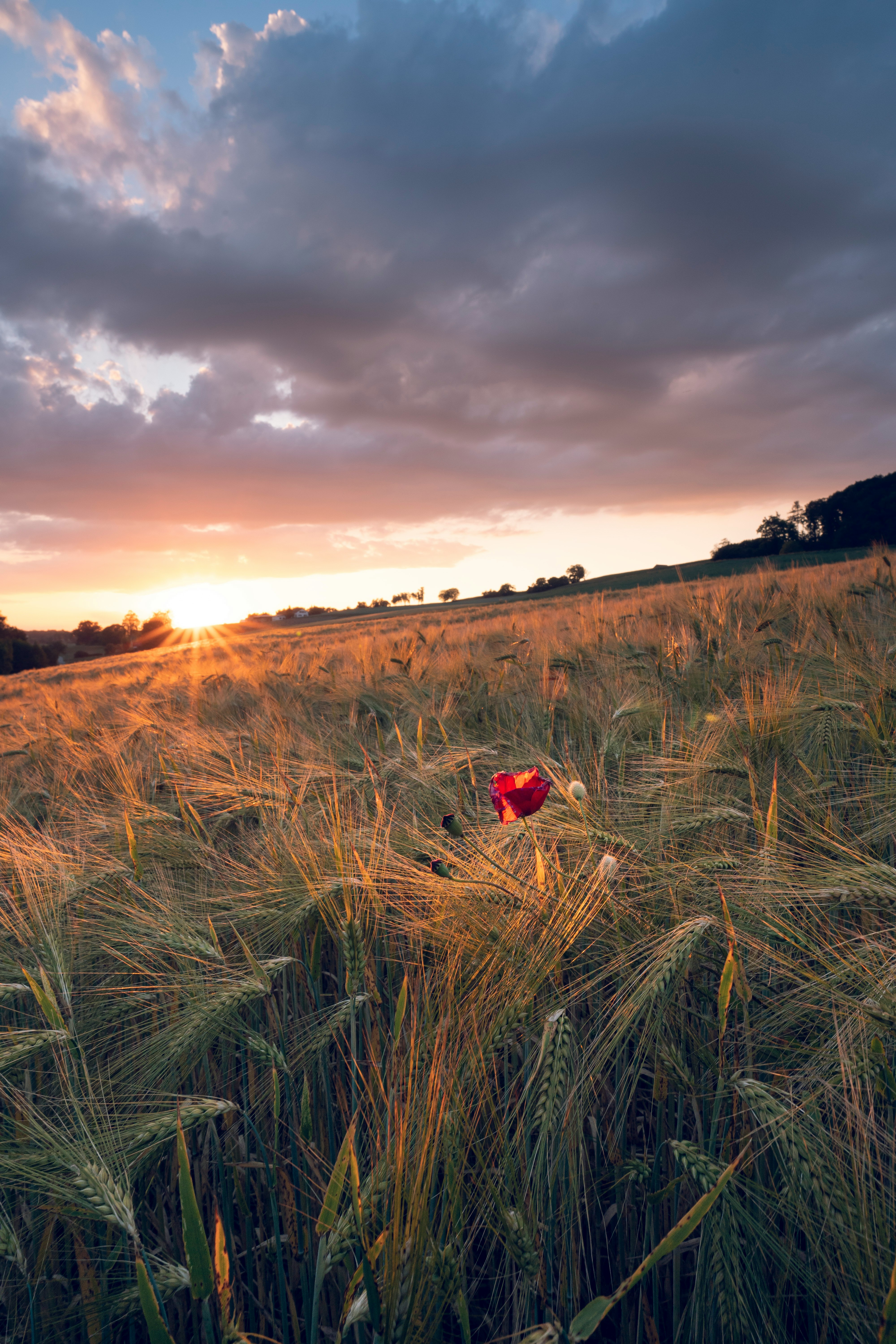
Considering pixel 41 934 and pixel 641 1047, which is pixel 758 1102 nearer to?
pixel 641 1047

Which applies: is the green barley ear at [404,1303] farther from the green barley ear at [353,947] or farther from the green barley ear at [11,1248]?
the green barley ear at [11,1248]

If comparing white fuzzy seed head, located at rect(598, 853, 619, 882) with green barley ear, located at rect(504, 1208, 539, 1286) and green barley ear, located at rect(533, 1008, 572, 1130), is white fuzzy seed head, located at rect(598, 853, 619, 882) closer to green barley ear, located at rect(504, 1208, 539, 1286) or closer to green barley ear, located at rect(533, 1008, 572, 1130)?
green barley ear, located at rect(533, 1008, 572, 1130)

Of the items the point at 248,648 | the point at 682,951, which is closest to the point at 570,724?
the point at 682,951

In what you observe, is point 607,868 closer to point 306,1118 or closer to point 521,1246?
point 521,1246

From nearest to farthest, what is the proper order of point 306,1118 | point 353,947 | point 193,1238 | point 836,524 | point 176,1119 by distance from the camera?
point 193,1238, point 176,1119, point 306,1118, point 353,947, point 836,524

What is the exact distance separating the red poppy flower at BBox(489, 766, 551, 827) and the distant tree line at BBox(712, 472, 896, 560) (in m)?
34.5

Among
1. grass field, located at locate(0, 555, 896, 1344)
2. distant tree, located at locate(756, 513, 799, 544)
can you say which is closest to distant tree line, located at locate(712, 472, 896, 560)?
distant tree, located at locate(756, 513, 799, 544)

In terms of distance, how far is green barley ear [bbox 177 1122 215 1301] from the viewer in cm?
52

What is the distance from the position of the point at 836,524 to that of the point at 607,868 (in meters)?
51.7

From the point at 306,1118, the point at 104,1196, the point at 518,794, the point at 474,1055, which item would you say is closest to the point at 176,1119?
the point at 104,1196

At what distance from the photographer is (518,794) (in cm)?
105

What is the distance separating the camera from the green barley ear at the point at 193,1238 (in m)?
0.52

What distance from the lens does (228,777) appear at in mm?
2307

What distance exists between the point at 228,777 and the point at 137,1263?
1860 millimetres
